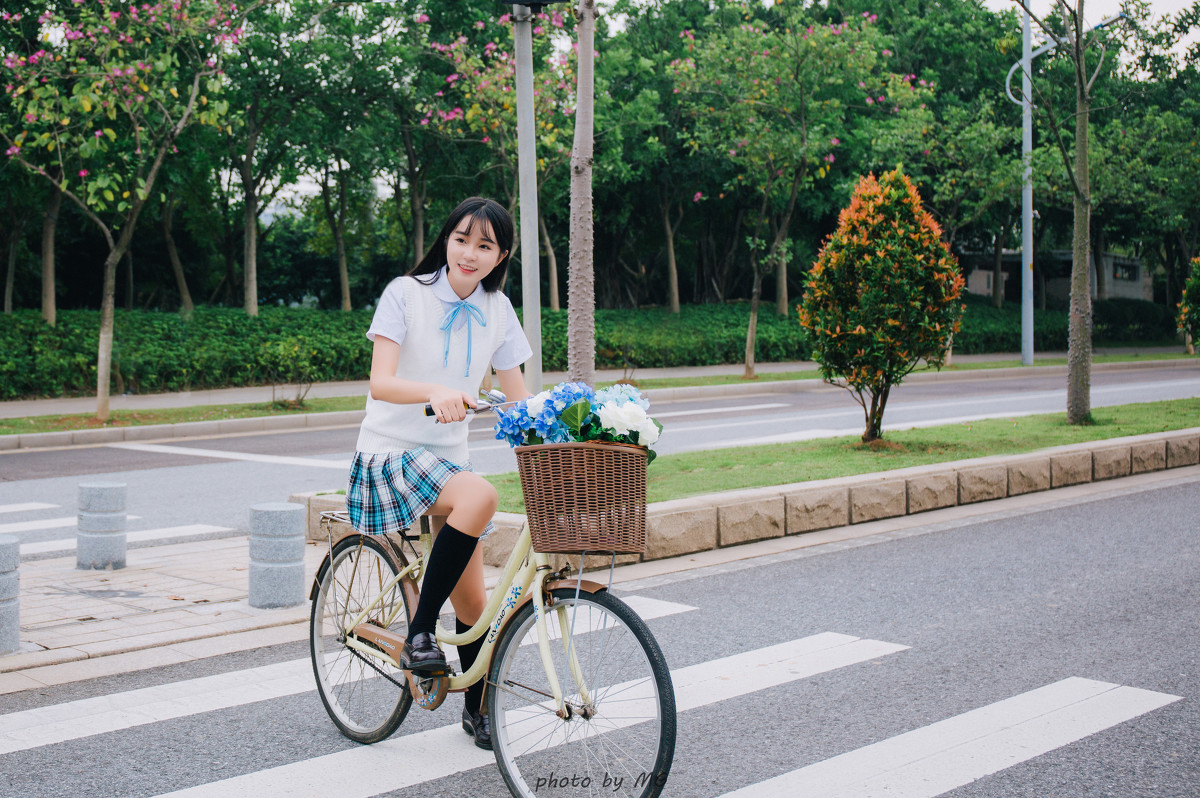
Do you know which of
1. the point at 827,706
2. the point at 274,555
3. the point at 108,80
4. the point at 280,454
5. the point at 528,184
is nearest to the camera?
the point at 827,706

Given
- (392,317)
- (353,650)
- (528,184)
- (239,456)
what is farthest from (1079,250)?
(392,317)

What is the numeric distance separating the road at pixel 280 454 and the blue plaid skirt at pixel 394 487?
4946mm

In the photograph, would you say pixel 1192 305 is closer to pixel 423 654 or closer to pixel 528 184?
pixel 528 184

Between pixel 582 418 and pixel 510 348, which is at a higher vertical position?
pixel 510 348

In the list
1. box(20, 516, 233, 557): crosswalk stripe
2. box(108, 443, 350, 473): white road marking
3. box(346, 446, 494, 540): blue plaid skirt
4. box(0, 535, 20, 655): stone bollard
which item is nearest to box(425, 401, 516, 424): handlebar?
box(346, 446, 494, 540): blue plaid skirt

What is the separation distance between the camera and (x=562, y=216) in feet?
111

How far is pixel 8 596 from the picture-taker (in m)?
5.01

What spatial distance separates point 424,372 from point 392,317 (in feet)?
0.67

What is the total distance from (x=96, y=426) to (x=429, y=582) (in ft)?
43.5

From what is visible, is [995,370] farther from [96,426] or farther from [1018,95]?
[96,426]

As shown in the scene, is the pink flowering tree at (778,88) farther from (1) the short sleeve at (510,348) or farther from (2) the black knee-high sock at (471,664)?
(2) the black knee-high sock at (471,664)

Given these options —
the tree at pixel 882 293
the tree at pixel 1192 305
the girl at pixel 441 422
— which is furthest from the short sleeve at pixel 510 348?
the tree at pixel 1192 305

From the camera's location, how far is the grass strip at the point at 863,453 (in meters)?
8.47

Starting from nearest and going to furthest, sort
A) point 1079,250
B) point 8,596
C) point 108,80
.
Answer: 1. point 8,596
2. point 1079,250
3. point 108,80
